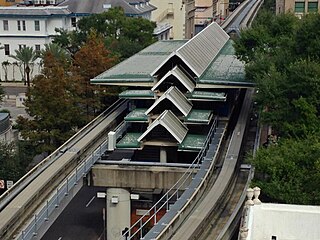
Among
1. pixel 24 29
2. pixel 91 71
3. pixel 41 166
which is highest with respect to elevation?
pixel 24 29

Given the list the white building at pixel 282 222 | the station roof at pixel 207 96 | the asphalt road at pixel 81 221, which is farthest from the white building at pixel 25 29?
the white building at pixel 282 222

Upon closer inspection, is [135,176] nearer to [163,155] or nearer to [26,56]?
[163,155]

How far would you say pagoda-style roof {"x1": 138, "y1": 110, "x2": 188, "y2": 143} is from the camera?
138ft

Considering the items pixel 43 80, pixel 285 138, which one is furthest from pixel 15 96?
pixel 285 138

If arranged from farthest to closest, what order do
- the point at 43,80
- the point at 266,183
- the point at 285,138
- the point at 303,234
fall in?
the point at 43,80
the point at 285,138
the point at 266,183
the point at 303,234

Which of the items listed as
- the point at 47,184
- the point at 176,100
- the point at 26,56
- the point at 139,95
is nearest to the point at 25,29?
the point at 26,56

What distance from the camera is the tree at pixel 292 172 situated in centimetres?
2906

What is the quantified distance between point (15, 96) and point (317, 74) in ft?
162

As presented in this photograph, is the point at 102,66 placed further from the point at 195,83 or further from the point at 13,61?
the point at 13,61

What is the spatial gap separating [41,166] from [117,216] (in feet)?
20.1

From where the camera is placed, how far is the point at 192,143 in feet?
141

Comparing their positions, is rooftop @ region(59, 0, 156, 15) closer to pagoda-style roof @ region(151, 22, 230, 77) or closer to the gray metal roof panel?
pagoda-style roof @ region(151, 22, 230, 77)

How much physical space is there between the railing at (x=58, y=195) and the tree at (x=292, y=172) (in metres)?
11.4

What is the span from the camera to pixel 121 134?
47.6 metres
